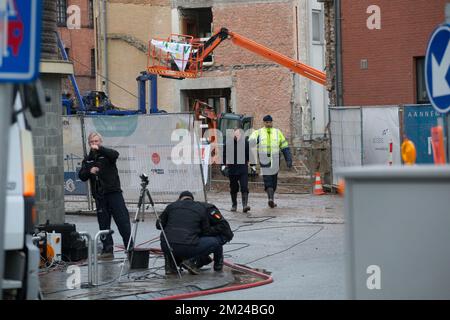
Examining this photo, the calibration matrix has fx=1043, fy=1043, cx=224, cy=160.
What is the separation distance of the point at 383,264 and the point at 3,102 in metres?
2.74

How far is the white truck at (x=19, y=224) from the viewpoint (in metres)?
8.13

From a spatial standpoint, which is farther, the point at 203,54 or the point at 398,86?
the point at 203,54

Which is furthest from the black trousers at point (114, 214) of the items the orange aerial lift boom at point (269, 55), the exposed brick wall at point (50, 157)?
the orange aerial lift boom at point (269, 55)

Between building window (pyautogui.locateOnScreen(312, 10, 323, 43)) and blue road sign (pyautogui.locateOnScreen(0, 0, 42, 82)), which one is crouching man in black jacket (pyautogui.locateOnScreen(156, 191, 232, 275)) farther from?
building window (pyautogui.locateOnScreen(312, 10, 323, 43))

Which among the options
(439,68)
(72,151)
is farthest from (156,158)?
(439,68)

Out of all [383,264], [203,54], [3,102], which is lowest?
[383,264]

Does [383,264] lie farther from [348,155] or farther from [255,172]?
[255,172]

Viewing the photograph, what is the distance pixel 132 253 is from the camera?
1375 centimetres

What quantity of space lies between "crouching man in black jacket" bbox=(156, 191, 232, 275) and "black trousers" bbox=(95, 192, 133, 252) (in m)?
1.98

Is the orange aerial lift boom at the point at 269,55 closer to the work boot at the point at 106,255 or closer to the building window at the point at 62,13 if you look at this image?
the work boot at the point at 106,255

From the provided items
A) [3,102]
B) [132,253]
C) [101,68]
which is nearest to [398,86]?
[132,253]

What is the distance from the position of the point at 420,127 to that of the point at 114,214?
9.69 m

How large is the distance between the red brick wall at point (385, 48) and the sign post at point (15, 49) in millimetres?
20861

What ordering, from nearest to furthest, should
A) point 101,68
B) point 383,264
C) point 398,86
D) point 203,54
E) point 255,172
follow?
point 383,264 < point 398,86 < point 255,172 < point 203,54 < point 101,68
